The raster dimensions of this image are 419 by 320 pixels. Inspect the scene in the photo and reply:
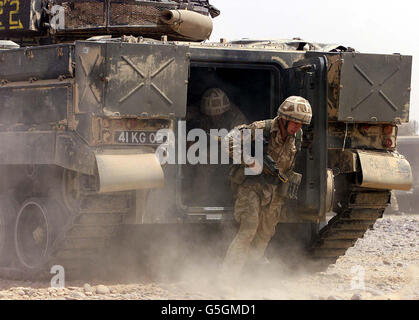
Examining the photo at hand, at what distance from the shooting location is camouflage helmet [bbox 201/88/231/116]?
951 cm

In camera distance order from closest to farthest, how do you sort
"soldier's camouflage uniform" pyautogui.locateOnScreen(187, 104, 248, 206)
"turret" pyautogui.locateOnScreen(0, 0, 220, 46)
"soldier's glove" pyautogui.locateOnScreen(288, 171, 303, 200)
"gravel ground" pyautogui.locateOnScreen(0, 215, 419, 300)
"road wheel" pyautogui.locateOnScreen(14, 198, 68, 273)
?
"gravel ground" pyautogui.locateOnScreen(0, 215, 419, 300)
"soldier's glove" pyautogui.locateOnScreen(288, 171, 303, 200)
"road wheel" pyautogui.locateOnScreen(14, 198, 68, 273)
"soldier's camouflage uniform" pyautogui.locateOnScreen(187, 104, 248, 206)
"turret" pyautogui.locateOnScreen(0, 0, 220, 46)

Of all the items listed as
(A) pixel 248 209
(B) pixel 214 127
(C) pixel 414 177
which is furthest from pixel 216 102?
(C) pixel 414 177

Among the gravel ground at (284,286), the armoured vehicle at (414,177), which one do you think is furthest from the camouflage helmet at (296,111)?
the armoured vehicle at (414,177)

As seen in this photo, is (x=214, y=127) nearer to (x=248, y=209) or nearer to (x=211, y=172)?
(x=211, y=172)

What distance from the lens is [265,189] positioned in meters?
8.32

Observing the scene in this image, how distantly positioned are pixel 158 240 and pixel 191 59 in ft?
6.03

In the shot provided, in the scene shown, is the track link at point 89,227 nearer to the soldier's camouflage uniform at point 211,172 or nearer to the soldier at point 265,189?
the soldier at point 265,189

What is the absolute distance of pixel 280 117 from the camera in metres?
8.15

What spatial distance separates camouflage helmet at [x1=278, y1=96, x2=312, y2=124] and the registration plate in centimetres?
119

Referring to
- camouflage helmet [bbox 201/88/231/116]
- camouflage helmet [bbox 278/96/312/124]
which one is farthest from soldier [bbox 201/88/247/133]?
camouflage helmet [bbox 278/96/312/124]

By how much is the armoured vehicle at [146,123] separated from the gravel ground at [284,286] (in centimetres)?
35

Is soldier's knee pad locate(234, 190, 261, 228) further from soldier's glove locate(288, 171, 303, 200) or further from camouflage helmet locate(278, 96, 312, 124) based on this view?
camouflage helmet locate(278, 96, 312, 124)
